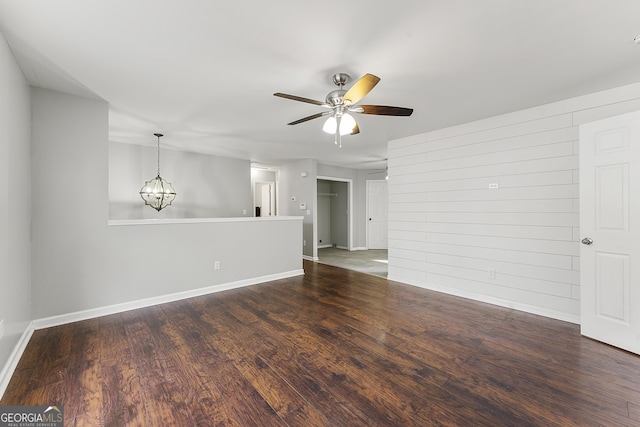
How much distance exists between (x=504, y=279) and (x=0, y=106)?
16.6 ft

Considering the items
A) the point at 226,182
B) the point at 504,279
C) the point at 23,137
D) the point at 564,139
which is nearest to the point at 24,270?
the point at 23,137

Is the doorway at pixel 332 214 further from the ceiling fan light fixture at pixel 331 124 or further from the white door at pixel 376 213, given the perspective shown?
the ceiling fan light fixture at pixel 331 124

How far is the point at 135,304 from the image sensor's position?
10.8 feet

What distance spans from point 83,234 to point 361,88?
331cm

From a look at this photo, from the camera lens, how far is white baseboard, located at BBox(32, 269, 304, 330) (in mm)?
2801

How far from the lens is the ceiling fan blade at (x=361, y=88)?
1892mm

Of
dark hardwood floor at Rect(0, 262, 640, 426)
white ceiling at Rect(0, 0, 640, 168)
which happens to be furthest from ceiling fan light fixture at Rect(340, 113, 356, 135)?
dark hardwood floor at Rect(0, 262, 640, 426)

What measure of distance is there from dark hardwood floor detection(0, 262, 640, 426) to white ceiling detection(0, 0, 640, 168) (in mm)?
2434

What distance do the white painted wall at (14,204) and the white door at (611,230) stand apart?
489cm

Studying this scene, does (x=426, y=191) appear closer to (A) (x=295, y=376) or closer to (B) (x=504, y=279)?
(B) (x=504, y=279)

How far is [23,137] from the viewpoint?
2391 mm

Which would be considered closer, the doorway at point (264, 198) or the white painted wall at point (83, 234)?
the white painted wall at point (83, 234)

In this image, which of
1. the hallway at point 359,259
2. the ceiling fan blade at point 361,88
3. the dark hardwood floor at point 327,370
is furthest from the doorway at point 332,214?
the ceiling fan blade at point 361,88

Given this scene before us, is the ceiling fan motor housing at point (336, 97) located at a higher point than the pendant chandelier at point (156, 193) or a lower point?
higher
